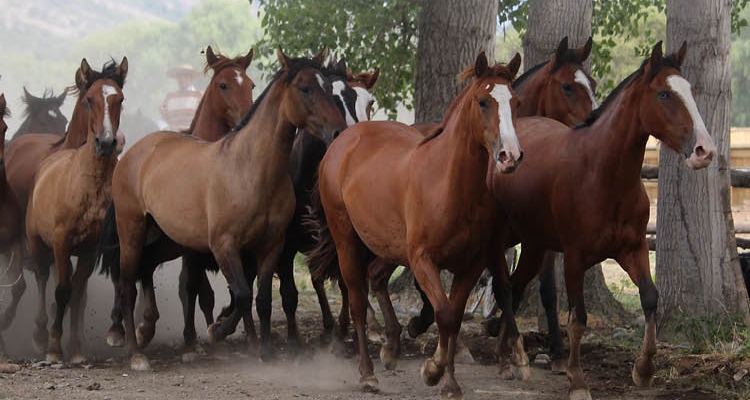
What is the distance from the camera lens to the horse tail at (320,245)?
8.13 meters

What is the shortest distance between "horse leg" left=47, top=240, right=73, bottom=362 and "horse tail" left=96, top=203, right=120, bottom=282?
11.8 inches

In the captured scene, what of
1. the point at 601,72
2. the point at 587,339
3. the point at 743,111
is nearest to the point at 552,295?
the point at 587,339

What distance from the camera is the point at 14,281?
973cm

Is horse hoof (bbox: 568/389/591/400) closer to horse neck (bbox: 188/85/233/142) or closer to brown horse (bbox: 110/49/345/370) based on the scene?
brown horse (bbox: 110/49/345/370)

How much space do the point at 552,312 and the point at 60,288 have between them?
3898 millimetres

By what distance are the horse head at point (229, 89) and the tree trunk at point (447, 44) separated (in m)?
1.91

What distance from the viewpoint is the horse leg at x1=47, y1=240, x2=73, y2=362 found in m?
8.59

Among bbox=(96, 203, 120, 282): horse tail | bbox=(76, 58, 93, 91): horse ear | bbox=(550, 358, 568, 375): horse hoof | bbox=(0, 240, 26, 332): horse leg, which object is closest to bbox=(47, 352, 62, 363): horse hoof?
bbox=(96, 203, 120, 282): horse tail

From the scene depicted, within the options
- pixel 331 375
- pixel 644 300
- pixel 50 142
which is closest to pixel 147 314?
pixel 331 375

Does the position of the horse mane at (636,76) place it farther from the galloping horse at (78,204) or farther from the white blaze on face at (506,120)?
the galloping horse at (78,204)

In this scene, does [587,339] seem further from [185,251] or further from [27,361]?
[27,361]

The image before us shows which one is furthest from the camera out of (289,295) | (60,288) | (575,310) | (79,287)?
(79,287)

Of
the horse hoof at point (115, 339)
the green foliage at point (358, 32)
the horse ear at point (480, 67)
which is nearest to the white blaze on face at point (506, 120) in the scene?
the horse ear at point (480, 67)

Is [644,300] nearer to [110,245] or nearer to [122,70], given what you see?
[110,245]
